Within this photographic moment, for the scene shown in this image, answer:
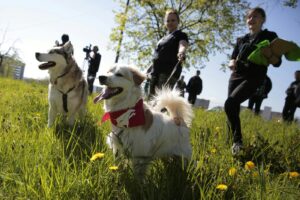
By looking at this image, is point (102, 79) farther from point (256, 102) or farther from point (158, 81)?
point (256, 102)

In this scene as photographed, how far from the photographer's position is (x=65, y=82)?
5129 mm

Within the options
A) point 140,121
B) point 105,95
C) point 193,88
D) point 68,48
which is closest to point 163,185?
point 140,121

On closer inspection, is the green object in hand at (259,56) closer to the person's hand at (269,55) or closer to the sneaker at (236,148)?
the person's hand at (269,55)

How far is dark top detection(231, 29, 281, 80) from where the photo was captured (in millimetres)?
4430

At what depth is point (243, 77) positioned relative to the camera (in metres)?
4.57

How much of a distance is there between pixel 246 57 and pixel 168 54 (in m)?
1.30

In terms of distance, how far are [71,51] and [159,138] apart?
2.90 m

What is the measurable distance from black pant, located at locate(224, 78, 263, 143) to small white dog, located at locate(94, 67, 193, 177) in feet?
4.25

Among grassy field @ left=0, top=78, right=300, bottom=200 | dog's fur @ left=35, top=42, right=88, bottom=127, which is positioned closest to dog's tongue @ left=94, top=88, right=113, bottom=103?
grassy field @ left=0, top=78, right=300, bottom=200

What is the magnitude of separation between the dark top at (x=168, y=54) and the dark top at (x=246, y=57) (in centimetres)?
94

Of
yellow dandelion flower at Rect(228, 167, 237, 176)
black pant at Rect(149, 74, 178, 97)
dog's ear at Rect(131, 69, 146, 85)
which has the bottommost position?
yellow dandelion flower at Rect(228, 167, 237, 176)

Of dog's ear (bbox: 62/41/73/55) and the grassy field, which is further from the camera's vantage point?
dog's ear (bbox: 62/41/73/55)

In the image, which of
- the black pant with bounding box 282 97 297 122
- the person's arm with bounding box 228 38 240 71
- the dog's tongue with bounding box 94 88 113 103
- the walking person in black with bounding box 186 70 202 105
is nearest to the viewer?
the dog's tongue with bounding box 94 88 113 103

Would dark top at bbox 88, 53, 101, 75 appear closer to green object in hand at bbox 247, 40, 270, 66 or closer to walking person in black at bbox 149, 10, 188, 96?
walking person in black at bbox 149, 10, 188, 96
